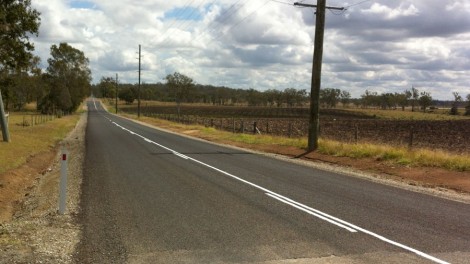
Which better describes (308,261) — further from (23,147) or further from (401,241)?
(23,147)

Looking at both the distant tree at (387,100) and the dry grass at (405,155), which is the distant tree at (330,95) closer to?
the distant tree at (387,100)

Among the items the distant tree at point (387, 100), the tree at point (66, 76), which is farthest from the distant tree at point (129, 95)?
the distant tree at point (387, 100)

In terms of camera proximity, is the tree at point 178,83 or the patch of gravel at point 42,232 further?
the tree at point 178,83

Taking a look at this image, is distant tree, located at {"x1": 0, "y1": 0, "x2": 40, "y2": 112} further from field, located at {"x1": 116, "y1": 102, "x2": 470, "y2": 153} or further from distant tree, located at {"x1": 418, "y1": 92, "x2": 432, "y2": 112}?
distant tree, located at {"x1": 418, "y1": 92, "x2": 432, "y2": 112}

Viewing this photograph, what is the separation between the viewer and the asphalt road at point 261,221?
6457 millimetres

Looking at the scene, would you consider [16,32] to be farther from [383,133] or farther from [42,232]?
[383,133]

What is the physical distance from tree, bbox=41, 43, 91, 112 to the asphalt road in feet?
307

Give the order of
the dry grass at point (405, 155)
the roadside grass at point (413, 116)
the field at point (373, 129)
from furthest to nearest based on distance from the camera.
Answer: the roadside grass at point (413, 116) → the field at point (373, 129) → the dry grass at point (405, 155)

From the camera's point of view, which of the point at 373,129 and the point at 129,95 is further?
the point at 129,95

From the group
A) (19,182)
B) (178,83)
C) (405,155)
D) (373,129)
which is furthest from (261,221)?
(178,83)

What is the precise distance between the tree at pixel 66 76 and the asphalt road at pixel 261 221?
93424mm

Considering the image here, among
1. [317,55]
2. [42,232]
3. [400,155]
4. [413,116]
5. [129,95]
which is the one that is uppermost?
[317,55]

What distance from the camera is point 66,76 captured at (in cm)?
10944

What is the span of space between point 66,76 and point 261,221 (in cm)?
10956
